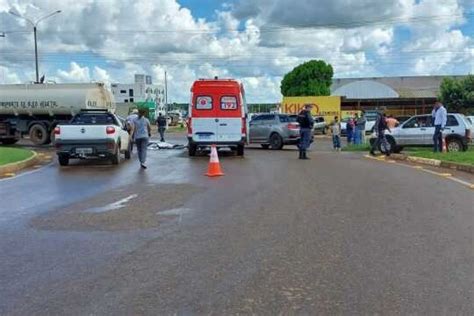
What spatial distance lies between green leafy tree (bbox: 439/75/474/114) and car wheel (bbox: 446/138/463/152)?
34.8 metres

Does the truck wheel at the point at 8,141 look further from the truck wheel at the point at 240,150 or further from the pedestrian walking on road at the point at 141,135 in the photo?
the pedestrian walking on road at the point at 141,135

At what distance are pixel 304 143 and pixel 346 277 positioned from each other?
15620 millimetres

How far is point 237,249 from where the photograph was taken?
22.2 feet

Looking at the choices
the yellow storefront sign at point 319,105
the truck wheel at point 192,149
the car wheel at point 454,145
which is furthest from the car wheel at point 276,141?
the yellow storefront sign at point 319,105

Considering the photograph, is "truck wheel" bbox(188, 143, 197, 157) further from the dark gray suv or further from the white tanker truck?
the white tanker truck

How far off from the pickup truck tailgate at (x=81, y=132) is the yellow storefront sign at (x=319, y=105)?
38.9m

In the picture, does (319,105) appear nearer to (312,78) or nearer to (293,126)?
(312,78)

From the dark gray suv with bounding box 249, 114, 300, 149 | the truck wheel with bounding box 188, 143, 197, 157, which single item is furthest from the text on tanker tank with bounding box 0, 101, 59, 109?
the truck wheel with bounding box 188, 143, 197, 157

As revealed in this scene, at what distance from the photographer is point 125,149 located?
68.3ft

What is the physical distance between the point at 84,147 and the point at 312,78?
69.6 m

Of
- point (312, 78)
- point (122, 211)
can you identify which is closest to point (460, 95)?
point (312, 78)

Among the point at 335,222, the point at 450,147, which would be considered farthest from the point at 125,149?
the point at 335,222

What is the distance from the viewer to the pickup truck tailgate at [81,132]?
18.2 m

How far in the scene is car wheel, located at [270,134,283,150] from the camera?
2852 cm
